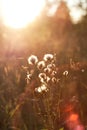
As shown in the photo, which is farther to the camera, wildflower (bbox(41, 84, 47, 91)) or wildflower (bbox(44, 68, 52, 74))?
wildflower (bbox(44, 68, 52, 74))

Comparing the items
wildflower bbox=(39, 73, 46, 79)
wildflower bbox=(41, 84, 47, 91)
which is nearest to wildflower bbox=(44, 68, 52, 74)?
wildflower bbox=(39, 73, 46, 79)

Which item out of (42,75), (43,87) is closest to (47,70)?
(42,75)

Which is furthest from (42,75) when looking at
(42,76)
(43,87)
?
(43,87)

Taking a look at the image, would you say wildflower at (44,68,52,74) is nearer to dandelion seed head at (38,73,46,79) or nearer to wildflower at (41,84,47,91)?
dandelion seed head at (38,73,46,79)

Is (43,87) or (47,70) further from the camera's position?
(47,70)

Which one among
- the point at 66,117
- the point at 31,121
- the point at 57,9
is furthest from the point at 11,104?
the point at 57,9

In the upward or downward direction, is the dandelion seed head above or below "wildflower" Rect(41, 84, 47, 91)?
above

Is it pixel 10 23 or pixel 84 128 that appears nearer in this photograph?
pixel 84 128

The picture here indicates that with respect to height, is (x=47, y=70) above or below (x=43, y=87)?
above

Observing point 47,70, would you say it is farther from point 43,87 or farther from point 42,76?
point 43,87

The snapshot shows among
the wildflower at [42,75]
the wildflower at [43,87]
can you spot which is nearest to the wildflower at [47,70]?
the wildflower at [42,75]

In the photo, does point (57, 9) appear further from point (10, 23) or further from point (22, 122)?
point (22, 122)
